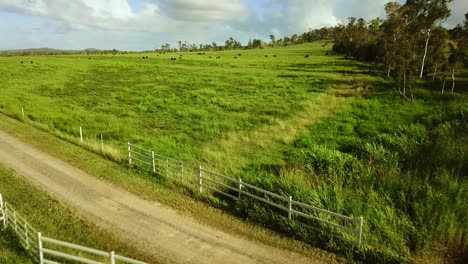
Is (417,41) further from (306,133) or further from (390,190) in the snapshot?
(390,190)

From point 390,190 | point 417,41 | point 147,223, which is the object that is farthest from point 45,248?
point 417,41

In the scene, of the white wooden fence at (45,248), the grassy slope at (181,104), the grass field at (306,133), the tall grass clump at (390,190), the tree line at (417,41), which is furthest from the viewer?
the tree line at (417,41)

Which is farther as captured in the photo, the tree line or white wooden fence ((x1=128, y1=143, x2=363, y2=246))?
the tree line

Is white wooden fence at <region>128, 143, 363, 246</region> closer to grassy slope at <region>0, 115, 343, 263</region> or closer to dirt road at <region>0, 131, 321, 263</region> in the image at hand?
grassy slope at <region>0, 115, 343, 263</region>

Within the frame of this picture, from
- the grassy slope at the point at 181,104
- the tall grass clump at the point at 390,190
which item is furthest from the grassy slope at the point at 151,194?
the grassy slope at the point at 181,104

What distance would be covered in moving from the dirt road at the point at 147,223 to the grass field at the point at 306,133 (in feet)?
6.02

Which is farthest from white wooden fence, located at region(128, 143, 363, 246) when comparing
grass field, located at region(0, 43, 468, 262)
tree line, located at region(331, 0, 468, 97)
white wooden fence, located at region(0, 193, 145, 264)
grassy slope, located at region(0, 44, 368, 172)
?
tree line, located at region(331, 0, 468, 97)

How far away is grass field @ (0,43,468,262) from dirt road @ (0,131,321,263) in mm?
1836

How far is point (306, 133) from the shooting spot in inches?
1303

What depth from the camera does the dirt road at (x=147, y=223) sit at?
42.0 feet

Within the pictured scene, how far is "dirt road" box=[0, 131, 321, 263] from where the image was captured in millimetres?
12797

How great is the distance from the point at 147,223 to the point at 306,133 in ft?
68.2

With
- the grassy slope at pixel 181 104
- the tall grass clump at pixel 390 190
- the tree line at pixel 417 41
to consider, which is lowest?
the grassy slope at pixel 181 104

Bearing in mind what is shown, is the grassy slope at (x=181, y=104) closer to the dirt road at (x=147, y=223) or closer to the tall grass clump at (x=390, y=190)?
the tall grass clump at (x=390, y=190)
